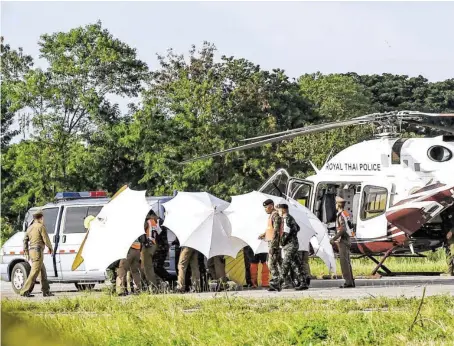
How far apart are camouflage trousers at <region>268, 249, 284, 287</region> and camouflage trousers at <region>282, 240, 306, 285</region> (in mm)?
94

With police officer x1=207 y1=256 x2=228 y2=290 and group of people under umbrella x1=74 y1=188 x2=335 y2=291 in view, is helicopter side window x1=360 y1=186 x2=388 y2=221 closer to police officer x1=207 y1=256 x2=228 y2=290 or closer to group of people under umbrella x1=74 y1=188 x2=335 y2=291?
group of people under umbrella x1=74 y1=188 x2=335 y2=291

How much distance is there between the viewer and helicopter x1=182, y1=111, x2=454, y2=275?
18984mm

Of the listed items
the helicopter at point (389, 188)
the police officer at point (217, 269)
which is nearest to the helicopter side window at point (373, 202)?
the helicopter at point (389, 188)

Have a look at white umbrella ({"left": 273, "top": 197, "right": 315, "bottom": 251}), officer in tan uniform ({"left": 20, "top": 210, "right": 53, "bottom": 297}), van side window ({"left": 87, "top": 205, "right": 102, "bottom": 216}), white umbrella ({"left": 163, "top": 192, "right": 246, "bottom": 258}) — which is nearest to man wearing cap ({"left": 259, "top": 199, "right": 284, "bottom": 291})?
white umbrella ({"left": 273, "top": 197, "right": 315, "bottom": 251})

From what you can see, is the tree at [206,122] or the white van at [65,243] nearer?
the white van at [65,243]

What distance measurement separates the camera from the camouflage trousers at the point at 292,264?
1642 cm

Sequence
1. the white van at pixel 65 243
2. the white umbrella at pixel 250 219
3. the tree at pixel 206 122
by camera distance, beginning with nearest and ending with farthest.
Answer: the white umbrella at pixel 250 219, the white van at pixel 65 243, the tree at pixel 206 122

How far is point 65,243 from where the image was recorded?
715 inches

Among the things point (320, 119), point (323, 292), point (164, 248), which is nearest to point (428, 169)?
point (323, 292)

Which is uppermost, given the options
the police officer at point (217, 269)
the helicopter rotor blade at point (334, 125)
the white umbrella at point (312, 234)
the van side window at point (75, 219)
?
the helicopter rotor blade at point (334, 125)

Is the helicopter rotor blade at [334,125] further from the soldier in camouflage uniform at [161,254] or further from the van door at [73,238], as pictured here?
the van door at [73,238]

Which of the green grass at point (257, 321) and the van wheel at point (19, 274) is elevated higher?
the van wheel at point (19, 274)

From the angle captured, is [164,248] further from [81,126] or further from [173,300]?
[81,126]

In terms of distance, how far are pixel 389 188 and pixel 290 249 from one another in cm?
407
